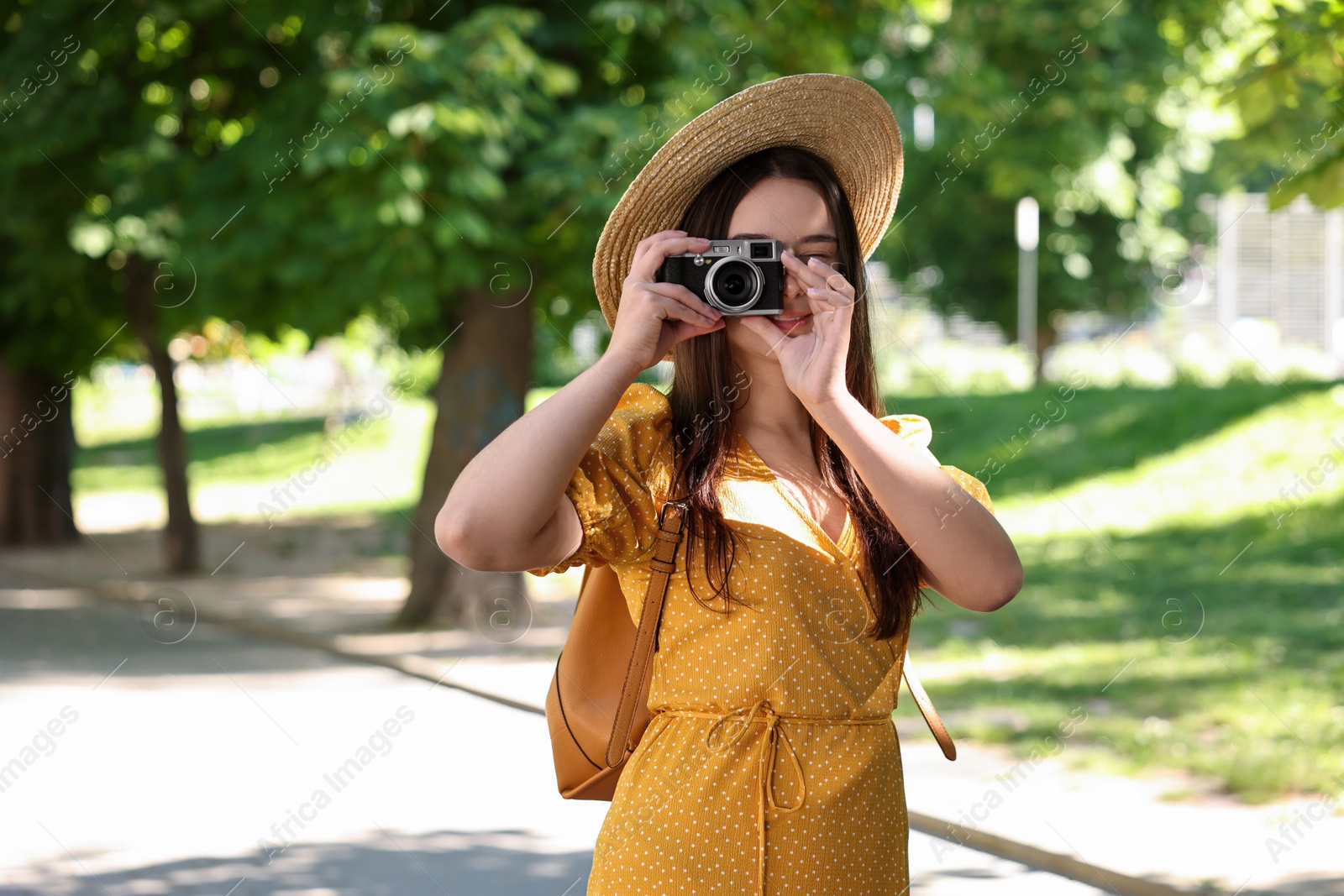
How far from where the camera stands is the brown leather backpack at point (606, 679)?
6.50 ft

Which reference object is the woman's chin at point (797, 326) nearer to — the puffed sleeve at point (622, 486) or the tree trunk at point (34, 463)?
the puffed sleeve at point (622, 486)

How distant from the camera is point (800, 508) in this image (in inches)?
81.4

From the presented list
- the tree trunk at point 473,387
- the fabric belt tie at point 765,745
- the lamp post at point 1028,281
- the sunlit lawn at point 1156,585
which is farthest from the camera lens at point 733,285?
the lamp post at point 1028,281

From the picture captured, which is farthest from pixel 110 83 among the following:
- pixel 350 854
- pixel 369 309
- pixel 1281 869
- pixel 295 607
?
pixel 1281 869

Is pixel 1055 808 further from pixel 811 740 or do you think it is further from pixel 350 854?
pixel 811 740

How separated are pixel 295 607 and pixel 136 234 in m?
3.60

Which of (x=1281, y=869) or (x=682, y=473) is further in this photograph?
(x=1281, y=869)

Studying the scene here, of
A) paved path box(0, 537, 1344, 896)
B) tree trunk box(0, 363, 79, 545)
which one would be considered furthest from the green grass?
tree trunk box(0, 363, 79, 545)

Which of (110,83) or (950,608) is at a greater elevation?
(110,83)

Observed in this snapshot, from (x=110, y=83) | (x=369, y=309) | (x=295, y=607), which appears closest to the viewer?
(x=369, y=309)

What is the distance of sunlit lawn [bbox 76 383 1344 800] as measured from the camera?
7.32 metres

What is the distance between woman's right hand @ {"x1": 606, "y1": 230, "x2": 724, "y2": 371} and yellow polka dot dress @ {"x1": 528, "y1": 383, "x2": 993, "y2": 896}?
0.14 meters

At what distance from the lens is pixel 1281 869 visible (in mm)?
5211

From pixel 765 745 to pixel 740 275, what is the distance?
2.08 feet
